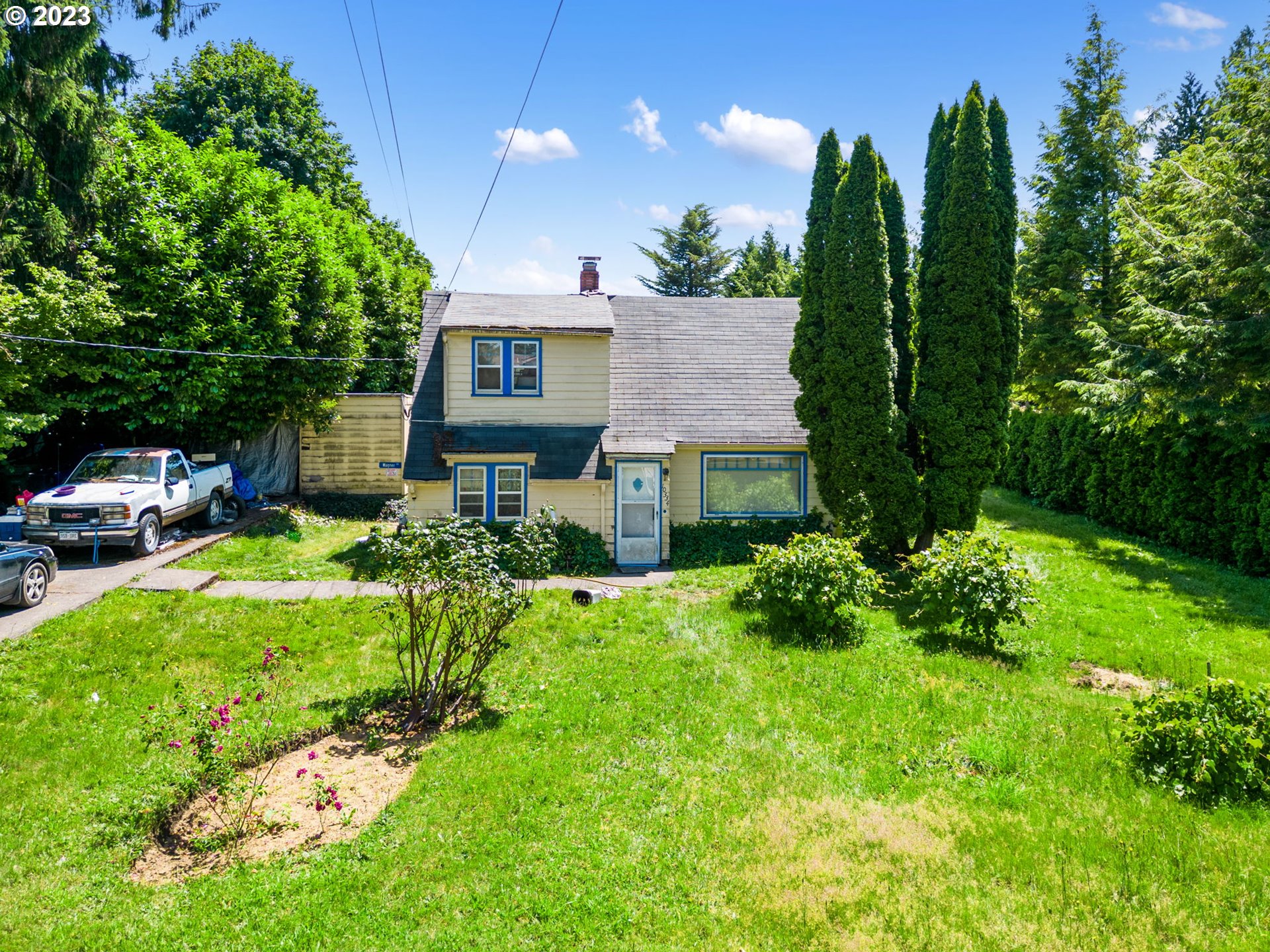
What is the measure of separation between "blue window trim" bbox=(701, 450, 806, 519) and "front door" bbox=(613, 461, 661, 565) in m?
1.21

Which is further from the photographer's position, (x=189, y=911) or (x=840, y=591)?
(x=840, y=591)

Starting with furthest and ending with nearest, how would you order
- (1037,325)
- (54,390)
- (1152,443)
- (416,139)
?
(1037,325)
(1152,443)
(54,390)
(416,139)

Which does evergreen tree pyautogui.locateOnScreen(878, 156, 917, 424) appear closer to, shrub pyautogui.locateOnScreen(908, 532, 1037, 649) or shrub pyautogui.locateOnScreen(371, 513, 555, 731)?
shrub pyautogui.locateOnScreen(908, 532, 1037, 649)

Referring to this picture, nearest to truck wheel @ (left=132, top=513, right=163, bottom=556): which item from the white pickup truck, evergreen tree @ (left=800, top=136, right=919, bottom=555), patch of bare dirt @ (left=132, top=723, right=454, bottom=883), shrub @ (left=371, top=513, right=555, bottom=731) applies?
the white pickup truck

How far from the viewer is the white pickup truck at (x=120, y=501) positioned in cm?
1240

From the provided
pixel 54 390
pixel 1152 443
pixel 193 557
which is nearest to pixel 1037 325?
pixel 1152 443

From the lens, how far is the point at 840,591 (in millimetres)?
9828

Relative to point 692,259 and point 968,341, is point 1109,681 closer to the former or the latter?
point 968,341

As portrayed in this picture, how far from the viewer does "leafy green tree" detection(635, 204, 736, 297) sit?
41.3 m

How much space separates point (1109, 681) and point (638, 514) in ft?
29.0

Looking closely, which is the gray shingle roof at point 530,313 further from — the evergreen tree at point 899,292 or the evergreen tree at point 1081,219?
the evergreen tree at point 1081,219

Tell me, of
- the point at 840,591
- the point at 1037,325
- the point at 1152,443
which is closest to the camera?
the point at 840,591

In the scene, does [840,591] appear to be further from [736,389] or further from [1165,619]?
[736,389]

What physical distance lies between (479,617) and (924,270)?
448 inches
